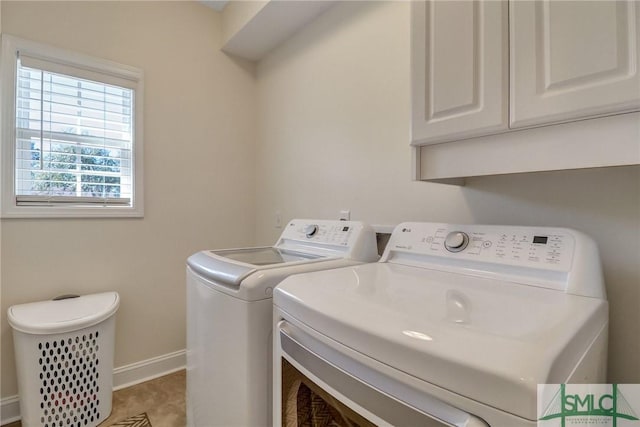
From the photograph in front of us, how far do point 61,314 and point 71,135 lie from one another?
108cm

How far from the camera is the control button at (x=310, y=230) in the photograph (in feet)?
5.19

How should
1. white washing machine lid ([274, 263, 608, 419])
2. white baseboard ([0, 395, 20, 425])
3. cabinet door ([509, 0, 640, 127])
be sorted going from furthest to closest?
white baseboard ([0, 395, 20, 425]) < cabinet door ([509, 0, 640, 127]) < white washing machine lid ([274, 263, 608, 419])

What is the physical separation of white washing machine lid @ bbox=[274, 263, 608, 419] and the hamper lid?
53.7 inches

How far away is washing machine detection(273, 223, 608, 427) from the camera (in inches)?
17.3

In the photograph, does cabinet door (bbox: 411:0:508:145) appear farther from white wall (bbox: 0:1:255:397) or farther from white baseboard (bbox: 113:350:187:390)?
white baseboard (bbox: 113:350:187:390)

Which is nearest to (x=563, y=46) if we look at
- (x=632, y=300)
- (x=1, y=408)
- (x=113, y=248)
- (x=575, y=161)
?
(x=575, y=161)

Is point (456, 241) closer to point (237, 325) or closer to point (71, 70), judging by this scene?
point (237, 325)

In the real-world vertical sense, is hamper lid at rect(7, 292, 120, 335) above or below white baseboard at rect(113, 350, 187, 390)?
above

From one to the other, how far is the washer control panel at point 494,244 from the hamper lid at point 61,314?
161 centimetres

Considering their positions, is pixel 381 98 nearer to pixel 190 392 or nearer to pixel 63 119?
pixel 190 392

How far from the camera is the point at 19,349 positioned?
153cm

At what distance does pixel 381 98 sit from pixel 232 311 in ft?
4.17

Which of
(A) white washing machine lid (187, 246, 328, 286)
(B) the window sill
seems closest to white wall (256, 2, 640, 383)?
(A) white washing machine lid (187, 246, 328, 286)

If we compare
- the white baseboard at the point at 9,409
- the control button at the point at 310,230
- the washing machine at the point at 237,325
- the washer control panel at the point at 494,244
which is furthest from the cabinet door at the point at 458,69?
the white baseboard at the point at 9,409
